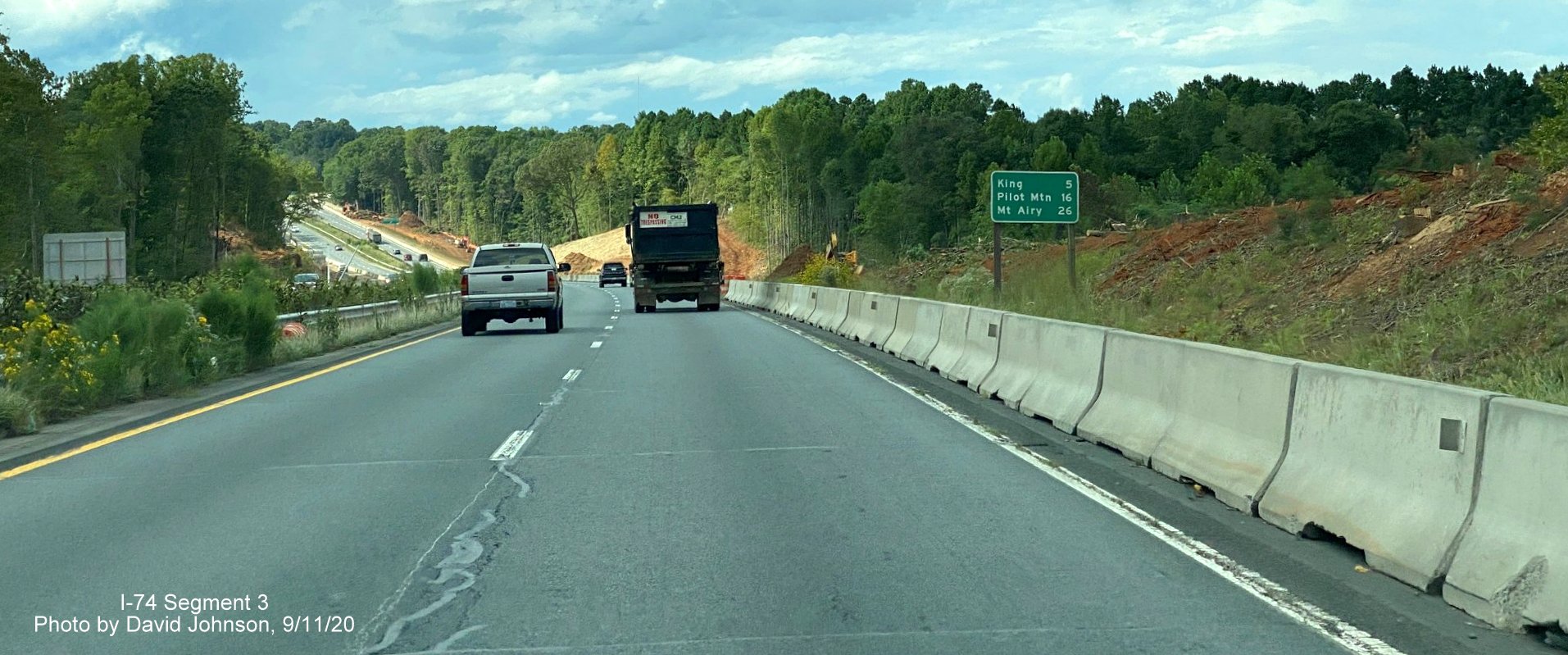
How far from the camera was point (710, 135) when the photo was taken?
190250mm

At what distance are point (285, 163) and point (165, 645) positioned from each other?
173757mm

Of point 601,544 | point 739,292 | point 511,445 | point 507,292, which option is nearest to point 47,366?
point 511,445

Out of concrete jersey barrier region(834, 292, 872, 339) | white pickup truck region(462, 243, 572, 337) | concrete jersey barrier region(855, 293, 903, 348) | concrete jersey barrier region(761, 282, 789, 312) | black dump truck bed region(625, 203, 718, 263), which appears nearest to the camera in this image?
concrete jersey barrier region(855, 293, 903, 348)

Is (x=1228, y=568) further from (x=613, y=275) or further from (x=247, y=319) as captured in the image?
(x=613, y=275)

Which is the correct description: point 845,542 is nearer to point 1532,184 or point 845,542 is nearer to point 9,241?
point 1532,184

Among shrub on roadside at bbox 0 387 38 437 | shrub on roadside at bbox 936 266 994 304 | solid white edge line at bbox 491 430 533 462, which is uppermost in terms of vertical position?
shrub on roadside at bbox 936 266 994 304

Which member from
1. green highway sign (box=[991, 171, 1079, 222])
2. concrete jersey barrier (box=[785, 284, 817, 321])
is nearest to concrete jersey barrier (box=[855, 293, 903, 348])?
green highway sign (box=[991, 171, 1079, 222])

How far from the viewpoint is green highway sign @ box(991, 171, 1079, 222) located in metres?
29.9

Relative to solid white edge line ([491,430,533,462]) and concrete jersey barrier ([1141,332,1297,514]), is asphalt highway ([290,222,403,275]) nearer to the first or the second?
solid white edge line ([491,430,533,462])

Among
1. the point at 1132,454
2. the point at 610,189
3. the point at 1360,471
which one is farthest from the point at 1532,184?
the point at 610,189

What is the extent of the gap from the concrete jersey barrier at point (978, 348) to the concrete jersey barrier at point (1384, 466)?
8.18 meters

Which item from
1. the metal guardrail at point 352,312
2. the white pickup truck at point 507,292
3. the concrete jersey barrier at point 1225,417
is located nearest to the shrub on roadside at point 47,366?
the metal guardrail at point 352,312

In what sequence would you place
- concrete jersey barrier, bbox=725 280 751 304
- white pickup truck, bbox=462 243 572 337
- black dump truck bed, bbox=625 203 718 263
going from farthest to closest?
concrete jersey barrier, bbox=725 280 751 304 < black dump truck bed, bbox=625 203 718 263 < white pickup truck, bbox=462 243 572 337

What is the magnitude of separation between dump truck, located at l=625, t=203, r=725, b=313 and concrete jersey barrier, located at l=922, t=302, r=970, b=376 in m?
24.6
